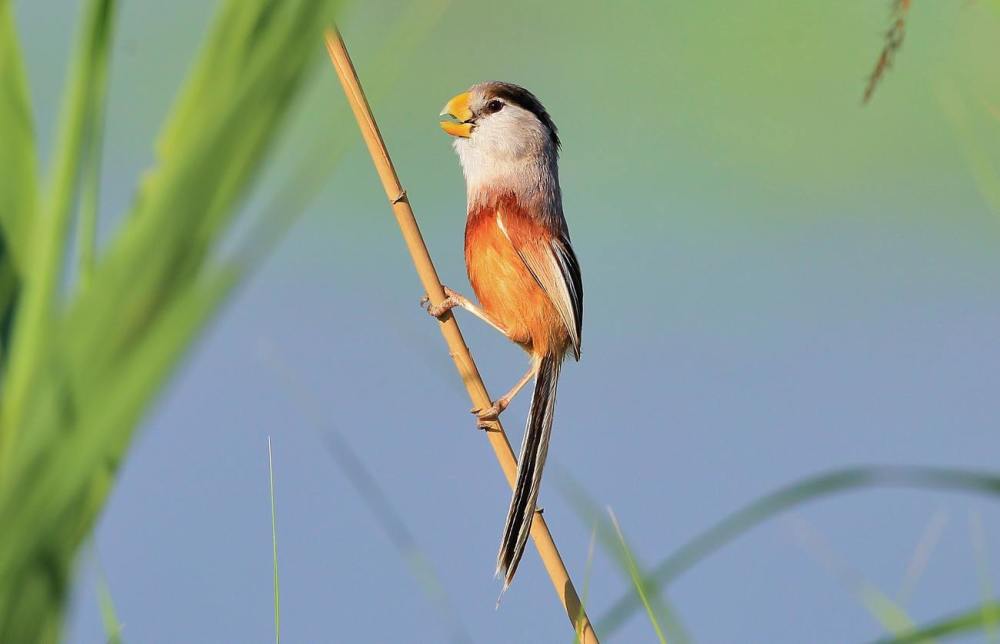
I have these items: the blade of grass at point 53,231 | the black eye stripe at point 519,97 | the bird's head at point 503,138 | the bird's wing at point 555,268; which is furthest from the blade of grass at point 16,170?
the black eye stripe at point 519,97

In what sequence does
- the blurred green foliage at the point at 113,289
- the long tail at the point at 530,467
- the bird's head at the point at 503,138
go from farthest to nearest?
the bird's head at the point at 503,138 < the long tail at the point at 530,467 < the blurred green foliage at the point at 113,289

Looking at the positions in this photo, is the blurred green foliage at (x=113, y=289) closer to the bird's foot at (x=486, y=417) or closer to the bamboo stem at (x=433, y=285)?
the bamboo stem at (x=433, y=285)

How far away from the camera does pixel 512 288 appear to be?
304 centimetres

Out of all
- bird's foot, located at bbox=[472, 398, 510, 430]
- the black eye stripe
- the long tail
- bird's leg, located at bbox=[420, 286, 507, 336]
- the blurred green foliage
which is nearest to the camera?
the blurred green foliage

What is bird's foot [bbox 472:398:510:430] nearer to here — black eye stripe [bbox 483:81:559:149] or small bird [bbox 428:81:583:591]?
small bird [bbox 428:81:583:591]

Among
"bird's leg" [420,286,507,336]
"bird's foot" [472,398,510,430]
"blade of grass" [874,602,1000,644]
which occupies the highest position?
"bird's leg" [420,286,507,336]

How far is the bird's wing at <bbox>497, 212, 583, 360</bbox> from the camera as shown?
9.78ft

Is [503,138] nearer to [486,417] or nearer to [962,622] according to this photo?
[486,417]

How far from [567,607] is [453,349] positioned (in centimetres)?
59

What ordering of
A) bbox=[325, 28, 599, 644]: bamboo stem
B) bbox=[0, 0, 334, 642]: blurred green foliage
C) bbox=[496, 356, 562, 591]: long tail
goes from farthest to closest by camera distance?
bbox=[496, 356, 562, 591]: long tail, bbox=[325, 28, 599, 644]: bamboo stem, bbox=[0, 0, 334, 642]: blurred green foliage

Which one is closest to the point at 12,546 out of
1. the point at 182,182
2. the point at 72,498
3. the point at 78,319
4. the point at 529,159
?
the point at 72,498

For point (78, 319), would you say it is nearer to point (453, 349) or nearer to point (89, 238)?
point (89, 238)

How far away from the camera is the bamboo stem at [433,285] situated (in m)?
1.83

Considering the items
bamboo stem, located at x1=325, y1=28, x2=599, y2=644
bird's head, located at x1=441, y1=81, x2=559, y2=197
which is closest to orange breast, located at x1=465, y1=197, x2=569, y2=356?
bird's head, located at x1=441, y1=81, x2=559, y2=197
